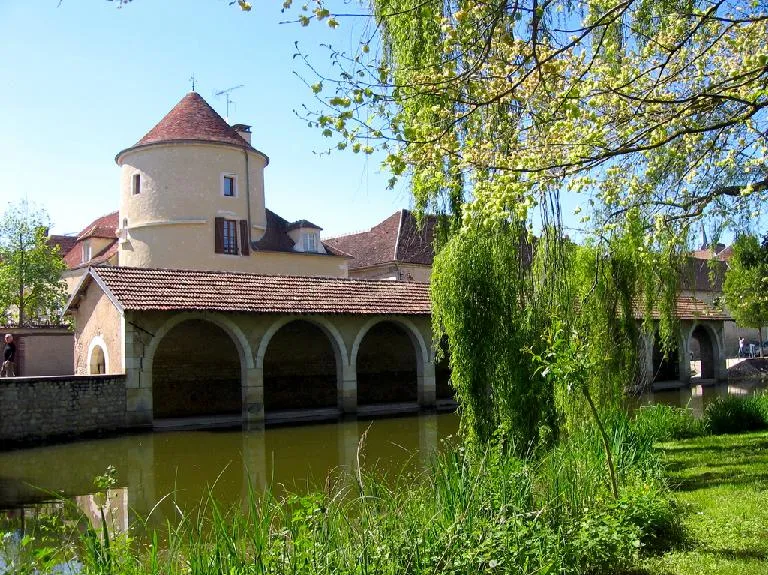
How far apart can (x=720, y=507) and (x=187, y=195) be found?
83.3ft

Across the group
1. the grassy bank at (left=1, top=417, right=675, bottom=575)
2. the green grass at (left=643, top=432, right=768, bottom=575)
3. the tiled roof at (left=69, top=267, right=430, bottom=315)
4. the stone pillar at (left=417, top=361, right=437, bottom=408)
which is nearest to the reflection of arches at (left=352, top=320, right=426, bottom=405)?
the stone pillar at (left=417, top=361, right=437, bottom=408)

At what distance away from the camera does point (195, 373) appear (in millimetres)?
21531

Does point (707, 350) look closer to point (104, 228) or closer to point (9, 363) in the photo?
point (9, 363)

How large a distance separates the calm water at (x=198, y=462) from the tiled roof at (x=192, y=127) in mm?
15363

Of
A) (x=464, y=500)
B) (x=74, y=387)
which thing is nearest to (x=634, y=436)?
(x=464, y=500)

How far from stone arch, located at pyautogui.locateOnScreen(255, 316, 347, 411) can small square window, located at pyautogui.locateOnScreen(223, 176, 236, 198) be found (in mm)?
8947

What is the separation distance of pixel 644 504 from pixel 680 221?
6133mm

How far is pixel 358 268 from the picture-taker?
3578cm

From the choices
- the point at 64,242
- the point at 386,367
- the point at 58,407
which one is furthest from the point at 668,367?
the point at 64,242

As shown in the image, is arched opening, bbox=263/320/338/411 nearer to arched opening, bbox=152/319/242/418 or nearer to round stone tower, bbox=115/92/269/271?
arched opening, bbox=152/319/242/418

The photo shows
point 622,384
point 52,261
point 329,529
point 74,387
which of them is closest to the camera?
point 329,529

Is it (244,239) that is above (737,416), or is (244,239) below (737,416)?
above

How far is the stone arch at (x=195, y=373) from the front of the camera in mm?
20938

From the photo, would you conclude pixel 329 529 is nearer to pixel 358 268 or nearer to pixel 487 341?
pixel 487 341
